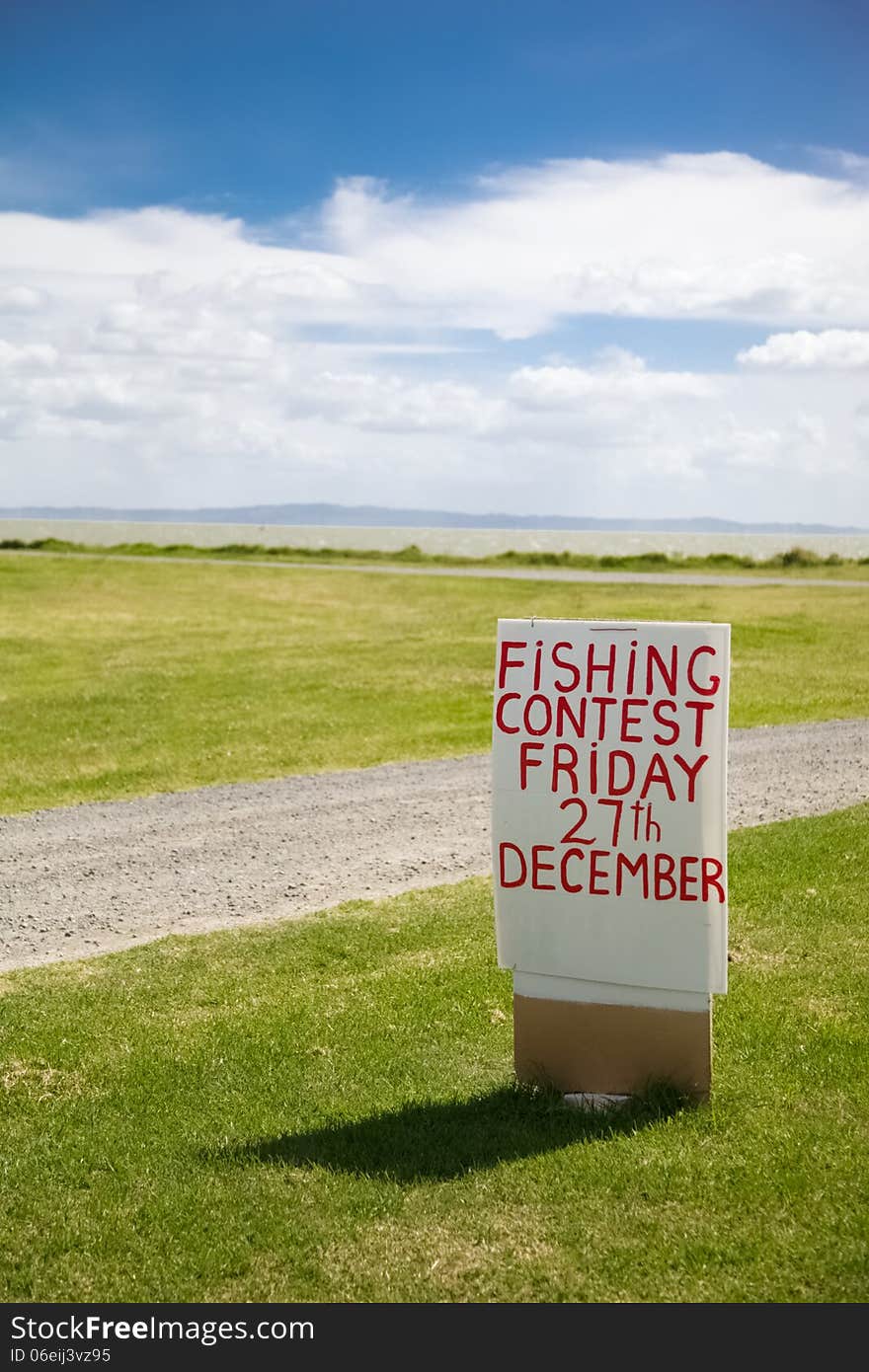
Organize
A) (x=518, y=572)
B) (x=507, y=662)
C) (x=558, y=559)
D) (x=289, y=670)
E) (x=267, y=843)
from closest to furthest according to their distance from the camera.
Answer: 1. (x=507, y=662)
2. (x=267, y=843)
3. (x=289, y=670)
4. (x=518, y=572)
5. (x=558, y=559)

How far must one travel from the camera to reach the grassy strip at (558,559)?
5028 centimetres

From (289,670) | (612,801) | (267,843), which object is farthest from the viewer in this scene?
(289,670)

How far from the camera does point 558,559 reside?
5575 centimetres

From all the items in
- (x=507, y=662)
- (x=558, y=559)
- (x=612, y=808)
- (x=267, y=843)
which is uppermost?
(x=558, y=559)

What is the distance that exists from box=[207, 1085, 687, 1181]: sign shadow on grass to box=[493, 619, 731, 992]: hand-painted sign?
1.98ft

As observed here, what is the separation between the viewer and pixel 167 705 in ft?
61.8

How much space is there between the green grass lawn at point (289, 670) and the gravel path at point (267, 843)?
4.76 ft

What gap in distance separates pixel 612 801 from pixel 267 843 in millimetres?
6116

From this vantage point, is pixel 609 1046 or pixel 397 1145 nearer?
pixel 397 1145

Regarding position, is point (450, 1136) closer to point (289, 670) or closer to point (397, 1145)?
point (397, 1145)

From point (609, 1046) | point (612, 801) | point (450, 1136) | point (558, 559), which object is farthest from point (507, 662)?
point (558, 559)

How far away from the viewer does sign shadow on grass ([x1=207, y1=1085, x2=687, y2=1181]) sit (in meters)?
5.32
